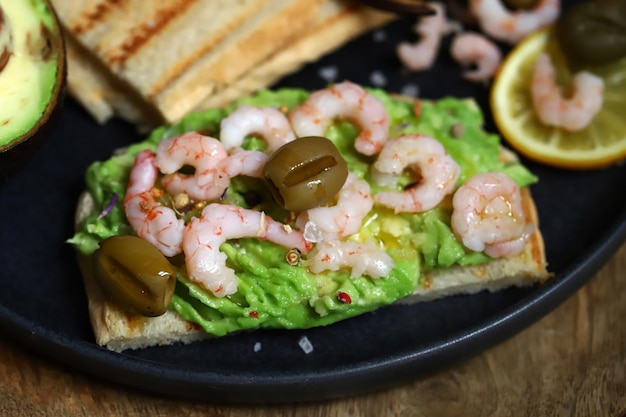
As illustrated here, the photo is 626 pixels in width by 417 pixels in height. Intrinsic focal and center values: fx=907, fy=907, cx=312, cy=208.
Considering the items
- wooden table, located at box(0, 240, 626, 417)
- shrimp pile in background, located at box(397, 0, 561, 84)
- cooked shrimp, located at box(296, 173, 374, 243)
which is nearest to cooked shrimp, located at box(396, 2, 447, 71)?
shrimp pile in background, located at box(397, 0, 561, 84)

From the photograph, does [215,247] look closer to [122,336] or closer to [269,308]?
[269,308]

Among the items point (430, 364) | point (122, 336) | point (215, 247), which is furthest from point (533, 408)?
point (122, 336)

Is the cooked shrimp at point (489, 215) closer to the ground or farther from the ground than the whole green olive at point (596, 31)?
farther from the ground

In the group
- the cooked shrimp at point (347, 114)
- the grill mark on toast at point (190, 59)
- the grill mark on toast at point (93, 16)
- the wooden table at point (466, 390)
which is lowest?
the wooden table at point (466, 390)

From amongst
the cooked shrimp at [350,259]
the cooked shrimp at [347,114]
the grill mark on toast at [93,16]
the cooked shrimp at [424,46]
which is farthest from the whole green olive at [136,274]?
the cooked shrimp at [424,46]

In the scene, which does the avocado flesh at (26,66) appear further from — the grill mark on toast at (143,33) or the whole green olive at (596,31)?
the whole green olive at (596,31)

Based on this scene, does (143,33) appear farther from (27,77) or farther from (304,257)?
(304,257)

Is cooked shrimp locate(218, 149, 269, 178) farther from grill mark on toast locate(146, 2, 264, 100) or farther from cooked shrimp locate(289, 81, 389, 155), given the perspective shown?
grill mark on toast locate(146, 2, 264, 100)
